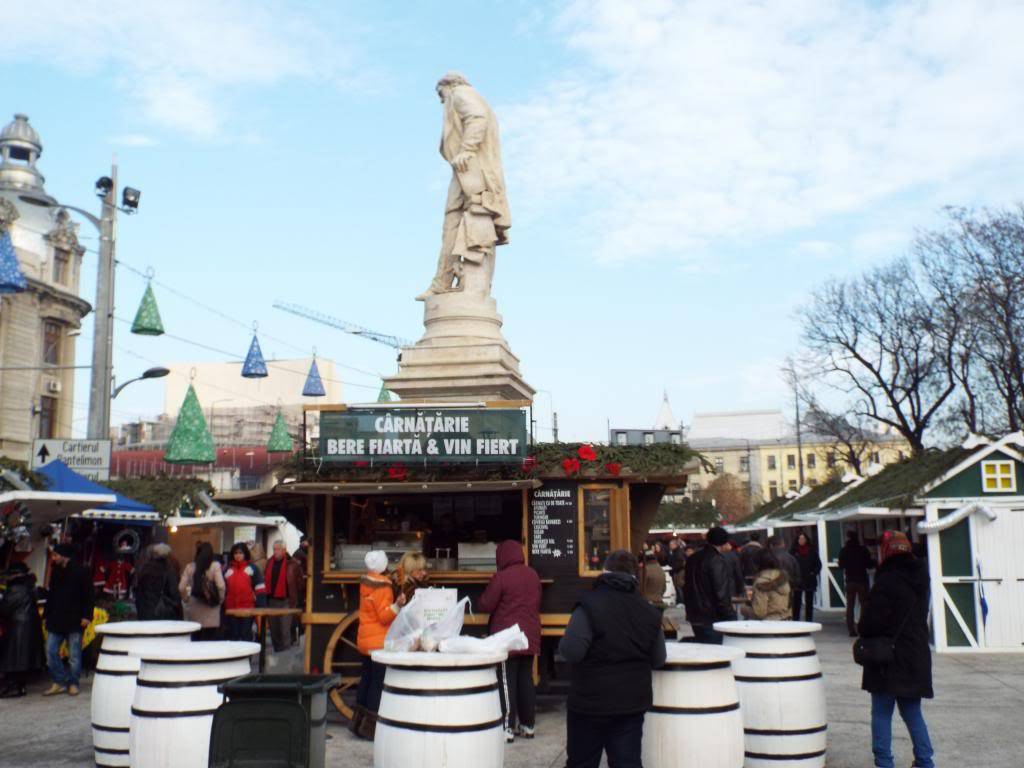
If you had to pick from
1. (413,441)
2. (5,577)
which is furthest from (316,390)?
(413,441)

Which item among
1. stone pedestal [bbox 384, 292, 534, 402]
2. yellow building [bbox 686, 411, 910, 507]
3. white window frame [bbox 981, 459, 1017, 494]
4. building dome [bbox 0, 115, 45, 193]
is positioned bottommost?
white window frame [bbox 981, 459, 1017, 494]

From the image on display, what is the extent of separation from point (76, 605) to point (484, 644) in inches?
267

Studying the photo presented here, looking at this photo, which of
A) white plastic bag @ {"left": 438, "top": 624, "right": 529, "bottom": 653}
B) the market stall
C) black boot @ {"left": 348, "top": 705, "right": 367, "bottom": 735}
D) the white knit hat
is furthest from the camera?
the market stall

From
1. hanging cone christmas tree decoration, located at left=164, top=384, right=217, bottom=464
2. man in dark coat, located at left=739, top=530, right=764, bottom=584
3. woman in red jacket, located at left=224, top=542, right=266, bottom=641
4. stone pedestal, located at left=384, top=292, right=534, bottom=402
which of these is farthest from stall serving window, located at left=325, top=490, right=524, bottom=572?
hanging cone christmas tree decoration, located at left=164, top=384, right=217, bottom=464

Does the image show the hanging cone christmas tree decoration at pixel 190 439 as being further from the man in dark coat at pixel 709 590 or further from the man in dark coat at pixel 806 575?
the man in dark coat at pixel 709 590

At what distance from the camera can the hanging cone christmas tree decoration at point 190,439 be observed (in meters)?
27.2

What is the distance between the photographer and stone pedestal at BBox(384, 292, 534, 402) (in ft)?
45.7

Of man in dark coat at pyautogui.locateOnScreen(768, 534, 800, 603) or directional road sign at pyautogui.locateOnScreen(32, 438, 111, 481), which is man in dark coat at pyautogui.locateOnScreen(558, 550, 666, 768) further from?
directional road sign at pyautogui.locateOnScreen(32, 438, 111, 481)

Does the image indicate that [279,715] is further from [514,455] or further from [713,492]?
[713,492]

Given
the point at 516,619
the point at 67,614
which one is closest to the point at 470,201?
the point at 67,614

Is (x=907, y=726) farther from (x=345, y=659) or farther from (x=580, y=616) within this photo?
(x=345, y=659)

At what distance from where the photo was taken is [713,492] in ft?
255

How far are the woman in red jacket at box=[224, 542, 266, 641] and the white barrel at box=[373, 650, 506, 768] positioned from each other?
25.4 feet

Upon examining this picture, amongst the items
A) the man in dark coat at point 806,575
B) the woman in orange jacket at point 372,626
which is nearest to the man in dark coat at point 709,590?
the woman in orange jacket at point 372,626
